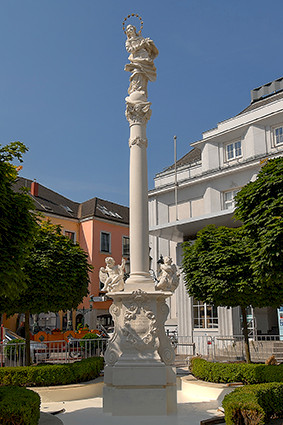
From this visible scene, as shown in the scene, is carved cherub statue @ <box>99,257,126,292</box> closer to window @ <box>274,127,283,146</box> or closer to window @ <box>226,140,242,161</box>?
window @ <box>274,127,283,146</box>

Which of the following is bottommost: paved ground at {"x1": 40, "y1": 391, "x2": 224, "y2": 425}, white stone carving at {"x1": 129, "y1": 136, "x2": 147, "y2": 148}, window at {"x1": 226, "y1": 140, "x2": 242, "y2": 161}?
paved ground at {"x1": 40, "y1": 391, "x2": 224, "y2": 425}

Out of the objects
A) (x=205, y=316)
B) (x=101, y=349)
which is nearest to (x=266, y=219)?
(x=101, y=349)

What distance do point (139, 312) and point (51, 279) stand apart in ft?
14.0

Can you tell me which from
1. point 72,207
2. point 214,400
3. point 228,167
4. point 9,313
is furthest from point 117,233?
point 214,400

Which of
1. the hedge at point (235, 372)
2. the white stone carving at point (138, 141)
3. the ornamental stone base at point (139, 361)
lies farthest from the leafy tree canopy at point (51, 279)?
the hedge at point (235, 372)

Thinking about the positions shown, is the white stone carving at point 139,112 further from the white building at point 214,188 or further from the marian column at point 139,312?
the white building at point 214,188

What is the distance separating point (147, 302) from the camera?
1088cm

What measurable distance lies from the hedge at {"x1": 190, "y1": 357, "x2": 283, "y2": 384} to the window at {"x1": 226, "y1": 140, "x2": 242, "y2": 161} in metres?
17.2

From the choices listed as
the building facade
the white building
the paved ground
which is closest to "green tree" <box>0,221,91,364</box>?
the paved ground

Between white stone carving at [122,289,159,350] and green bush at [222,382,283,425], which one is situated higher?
white stone carving at [122,289,159,350]

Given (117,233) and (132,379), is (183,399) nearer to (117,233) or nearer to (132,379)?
(132,379)

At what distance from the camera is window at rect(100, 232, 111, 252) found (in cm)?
4100

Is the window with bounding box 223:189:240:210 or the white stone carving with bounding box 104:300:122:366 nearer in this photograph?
the white stone carving with bounding box 104:300:122:366

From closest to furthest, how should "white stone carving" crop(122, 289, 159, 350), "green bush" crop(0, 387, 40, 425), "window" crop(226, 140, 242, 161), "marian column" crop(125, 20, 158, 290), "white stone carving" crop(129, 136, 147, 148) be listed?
"green bush" crop(0, 387, 40, 425), "white stone carving" crop(122, 289, 159, 350), "marian column" crop(125, 20, 158, 290), "white stone carving" crop(129, 136, 147, 148), "window" crop(226, 140, 242, 161)
